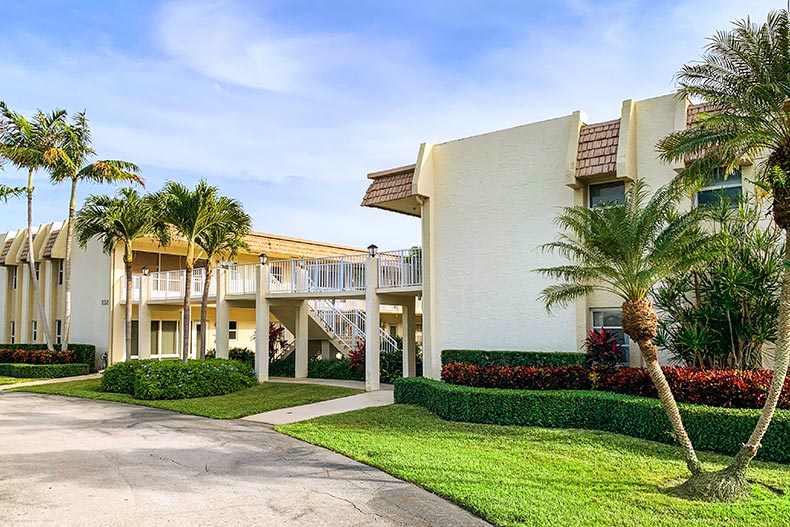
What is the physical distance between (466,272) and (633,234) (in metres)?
7.75

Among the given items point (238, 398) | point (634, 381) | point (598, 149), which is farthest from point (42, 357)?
point (634, 381)

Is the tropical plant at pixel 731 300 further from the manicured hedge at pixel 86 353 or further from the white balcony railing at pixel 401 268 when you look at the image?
the manicured hedge at pixel 86 353

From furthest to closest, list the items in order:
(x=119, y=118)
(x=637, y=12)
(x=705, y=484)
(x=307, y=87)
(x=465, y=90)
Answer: (x=119, y=118)
(x=307, y=87)
(x=465, y=90)
(x=637, y=12)
(x=705, y=484)

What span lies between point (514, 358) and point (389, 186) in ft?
20.7

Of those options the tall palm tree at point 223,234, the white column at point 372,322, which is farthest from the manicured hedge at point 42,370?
the white column at point 372,322

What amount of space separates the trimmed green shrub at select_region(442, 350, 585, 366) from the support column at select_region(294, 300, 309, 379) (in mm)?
8159

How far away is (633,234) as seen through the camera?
363 inches

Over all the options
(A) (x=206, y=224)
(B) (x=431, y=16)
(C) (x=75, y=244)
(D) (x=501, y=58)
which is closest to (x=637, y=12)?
(D) (x=501, y=58)

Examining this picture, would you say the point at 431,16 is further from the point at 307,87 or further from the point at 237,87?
the point at 237,87

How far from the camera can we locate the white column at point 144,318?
25781 mm

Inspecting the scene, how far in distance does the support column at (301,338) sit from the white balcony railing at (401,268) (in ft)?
16.6

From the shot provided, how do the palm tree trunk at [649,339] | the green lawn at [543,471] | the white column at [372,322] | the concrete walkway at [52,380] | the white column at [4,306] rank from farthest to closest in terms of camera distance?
1. the white column at [4,306]
2. the concrete walkway at [52,380]
3. the white column at [372,322]
4. the palm tree trunk at [649,339]
5. the green lawn at [543,471]

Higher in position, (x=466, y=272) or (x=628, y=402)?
(x=466, y=272)

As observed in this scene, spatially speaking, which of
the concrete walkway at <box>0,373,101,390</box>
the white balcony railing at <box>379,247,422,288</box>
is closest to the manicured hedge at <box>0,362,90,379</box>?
the concrete walkway at <box>0,373,101,390</box>
